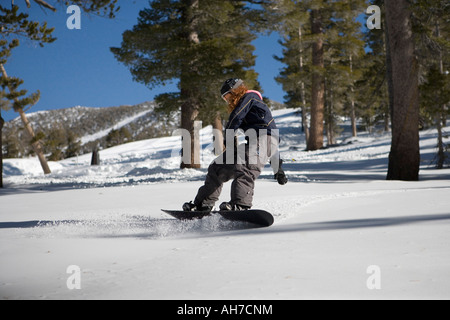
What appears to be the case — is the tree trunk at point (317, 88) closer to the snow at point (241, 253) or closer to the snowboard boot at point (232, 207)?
the snow at point (241, 253)

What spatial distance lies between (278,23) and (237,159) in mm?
10668

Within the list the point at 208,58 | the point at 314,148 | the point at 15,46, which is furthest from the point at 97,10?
the point at 314,148

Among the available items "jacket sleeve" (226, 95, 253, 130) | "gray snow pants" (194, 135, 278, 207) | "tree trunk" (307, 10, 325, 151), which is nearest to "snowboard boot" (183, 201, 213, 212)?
"gray snow pants" (194, 135, 278, 207)

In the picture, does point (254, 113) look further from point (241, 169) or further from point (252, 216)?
point (252, 216)

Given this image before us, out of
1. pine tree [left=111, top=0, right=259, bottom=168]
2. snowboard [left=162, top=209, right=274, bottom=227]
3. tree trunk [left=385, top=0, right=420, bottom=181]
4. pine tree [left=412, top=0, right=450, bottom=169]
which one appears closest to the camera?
snowboard [left=162, top=209, right=274, bottom=227]

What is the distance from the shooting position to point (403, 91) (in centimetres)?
871

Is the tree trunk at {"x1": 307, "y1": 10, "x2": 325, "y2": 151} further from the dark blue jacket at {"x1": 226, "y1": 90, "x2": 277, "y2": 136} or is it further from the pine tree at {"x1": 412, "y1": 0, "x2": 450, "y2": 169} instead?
the dark blue jacket at {"x1": 226, "y1": 90, "x2": 277, "y2": 136}

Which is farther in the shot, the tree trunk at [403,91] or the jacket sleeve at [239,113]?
the tree trunk at [403,91]

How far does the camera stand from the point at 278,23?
43.0ft

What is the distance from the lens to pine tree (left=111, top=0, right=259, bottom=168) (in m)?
12.1

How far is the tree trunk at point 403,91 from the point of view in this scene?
866 cm

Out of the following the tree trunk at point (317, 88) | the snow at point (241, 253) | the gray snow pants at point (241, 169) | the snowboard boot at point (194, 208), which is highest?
the tree trunk at point (317, 88)

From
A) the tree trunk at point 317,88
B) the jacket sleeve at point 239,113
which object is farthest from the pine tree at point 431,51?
the tree trunk at point 317,88

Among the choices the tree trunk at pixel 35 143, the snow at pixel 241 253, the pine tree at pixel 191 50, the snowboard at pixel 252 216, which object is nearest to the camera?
the snow at pixel 241 253
